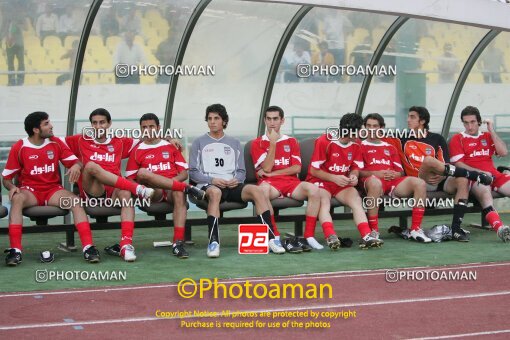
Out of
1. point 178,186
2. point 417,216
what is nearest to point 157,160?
point 178,186

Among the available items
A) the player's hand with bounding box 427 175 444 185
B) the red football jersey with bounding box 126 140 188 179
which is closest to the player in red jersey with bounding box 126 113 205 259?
the red football jersey with bounding box 126 140 188 179

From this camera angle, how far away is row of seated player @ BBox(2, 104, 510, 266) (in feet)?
27.9

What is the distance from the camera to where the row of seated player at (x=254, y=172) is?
27.9 ft

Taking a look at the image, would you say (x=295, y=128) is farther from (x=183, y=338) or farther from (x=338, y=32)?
(x=183, y=338)

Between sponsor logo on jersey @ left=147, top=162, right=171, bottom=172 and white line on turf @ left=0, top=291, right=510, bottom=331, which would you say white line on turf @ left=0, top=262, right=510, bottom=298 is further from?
sponsor logo on jersey @ left=147, top=162, right=171, bottom=172

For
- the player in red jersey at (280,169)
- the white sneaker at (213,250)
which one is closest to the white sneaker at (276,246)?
the player in red jersey at (280,169)

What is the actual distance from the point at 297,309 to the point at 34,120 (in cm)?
378

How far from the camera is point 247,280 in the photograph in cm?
722

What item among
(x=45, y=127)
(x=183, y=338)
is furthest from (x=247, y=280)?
(x=45, y=127)

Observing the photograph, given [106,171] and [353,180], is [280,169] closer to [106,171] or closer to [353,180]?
[353,180]

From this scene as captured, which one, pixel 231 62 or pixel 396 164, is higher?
pixel 231 62

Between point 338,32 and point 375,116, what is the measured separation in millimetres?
6292

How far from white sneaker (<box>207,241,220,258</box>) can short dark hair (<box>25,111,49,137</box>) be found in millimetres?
2062

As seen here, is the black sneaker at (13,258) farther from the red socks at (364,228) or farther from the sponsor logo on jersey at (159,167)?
the red socks at (364,228)
